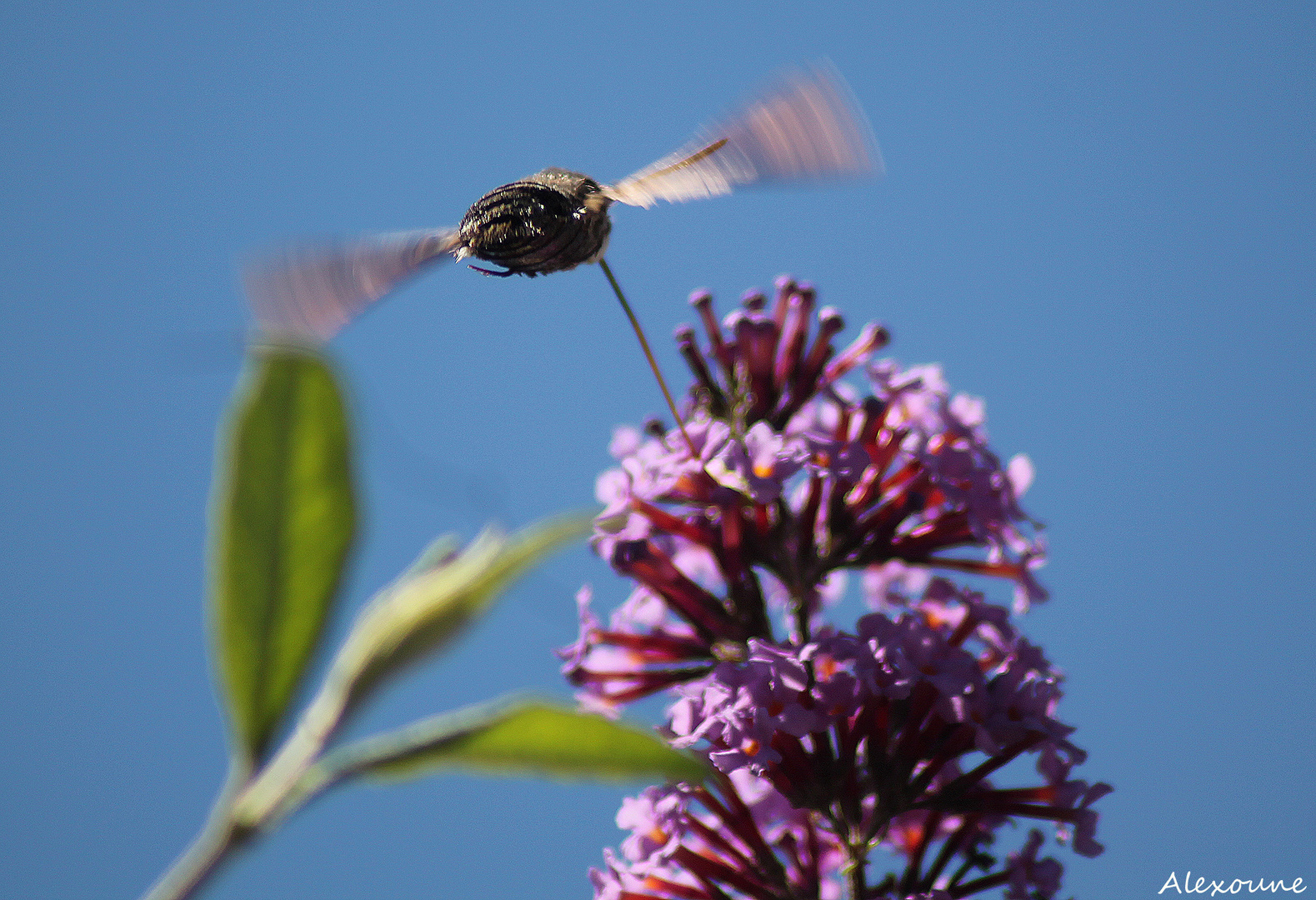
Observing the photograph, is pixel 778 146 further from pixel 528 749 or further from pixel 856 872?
pixel 856 872

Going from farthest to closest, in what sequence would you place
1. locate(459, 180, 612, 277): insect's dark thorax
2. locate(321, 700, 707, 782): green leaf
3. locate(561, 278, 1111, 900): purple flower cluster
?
locate(561, 278, 1111, 900): purple flower cluster → locate(459, 180, 612, 277): insect's dark thorax → locate(321, 700, 707, 782): green leaf

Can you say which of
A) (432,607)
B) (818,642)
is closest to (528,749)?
(432,607)

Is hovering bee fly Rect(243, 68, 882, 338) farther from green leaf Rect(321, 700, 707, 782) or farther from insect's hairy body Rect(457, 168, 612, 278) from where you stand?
green leaf Rect(321, 700, 707, 782)

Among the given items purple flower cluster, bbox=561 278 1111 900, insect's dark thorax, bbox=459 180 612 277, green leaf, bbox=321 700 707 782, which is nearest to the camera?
green leaf, bbox=321 700 707 782

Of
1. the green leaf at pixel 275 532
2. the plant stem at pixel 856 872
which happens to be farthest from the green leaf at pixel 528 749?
the plant stem at pixel 856 872

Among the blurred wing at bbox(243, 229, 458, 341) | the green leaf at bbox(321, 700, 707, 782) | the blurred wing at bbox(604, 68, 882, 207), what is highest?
the blurred wing at bbox(604, 68, 882, 207)

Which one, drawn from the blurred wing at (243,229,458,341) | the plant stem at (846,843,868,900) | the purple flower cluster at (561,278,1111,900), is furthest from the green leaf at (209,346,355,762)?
Result: the plant stem at (846,843,868,900)
